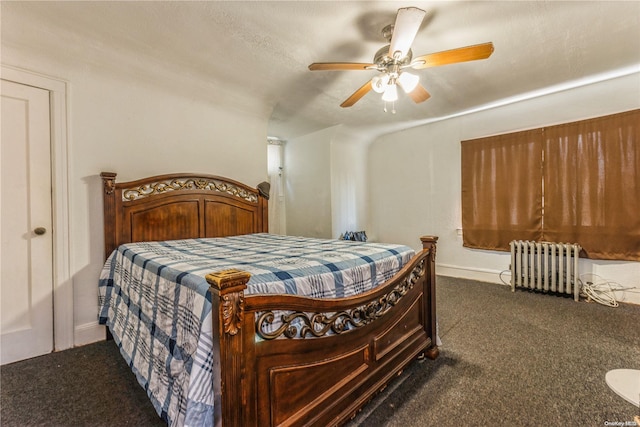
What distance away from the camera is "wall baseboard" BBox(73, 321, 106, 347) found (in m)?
2.17

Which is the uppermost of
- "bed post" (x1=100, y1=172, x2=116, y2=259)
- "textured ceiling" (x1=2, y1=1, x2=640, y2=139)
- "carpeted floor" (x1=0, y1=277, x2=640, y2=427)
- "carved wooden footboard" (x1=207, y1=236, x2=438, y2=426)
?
"textured ceiling" (x1=2, y1=1, x2=640, y2=139)

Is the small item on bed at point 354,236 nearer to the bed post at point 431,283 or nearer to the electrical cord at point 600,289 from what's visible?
the bed post at point 431,283

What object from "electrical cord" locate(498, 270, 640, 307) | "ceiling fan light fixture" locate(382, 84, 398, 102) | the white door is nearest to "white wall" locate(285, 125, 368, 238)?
"ceiling fan light fixture" locate(382, 84, 398, 102)

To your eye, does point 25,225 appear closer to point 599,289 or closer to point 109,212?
point 109,212

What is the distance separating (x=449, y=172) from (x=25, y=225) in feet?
15.7

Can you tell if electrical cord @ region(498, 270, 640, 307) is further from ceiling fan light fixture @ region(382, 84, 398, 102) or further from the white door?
the white door

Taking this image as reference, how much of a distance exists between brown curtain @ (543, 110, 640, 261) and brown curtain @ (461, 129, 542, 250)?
0.42ft

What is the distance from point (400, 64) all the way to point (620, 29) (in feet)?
5.68

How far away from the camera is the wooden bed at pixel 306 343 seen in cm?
82

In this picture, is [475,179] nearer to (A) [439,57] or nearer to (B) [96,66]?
(A) [439,57]

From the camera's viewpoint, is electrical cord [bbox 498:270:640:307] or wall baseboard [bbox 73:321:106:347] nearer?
wall baseboard [bbox 73:321:106:347]

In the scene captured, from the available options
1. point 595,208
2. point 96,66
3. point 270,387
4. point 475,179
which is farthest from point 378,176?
point 270,387

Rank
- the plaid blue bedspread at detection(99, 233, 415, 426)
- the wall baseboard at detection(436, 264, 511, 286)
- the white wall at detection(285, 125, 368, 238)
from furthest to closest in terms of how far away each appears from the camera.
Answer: the white wall at detection(285, 125, 368, 238)
the wall baseboard at detection(436, 264, 511, 286)
the plaid blue bedspread at detection(99, 233, 415, 426)

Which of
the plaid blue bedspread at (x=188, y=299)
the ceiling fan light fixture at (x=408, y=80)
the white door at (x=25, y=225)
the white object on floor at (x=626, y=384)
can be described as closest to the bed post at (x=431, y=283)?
the plaid blue bedspread at (x=188, y=299)
